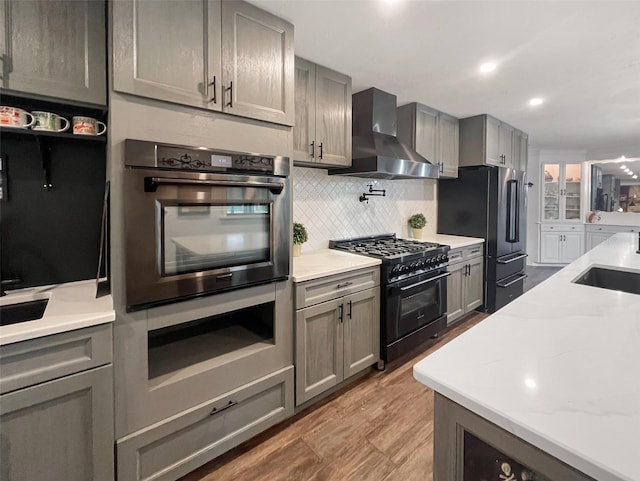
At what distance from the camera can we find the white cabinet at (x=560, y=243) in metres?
6.55

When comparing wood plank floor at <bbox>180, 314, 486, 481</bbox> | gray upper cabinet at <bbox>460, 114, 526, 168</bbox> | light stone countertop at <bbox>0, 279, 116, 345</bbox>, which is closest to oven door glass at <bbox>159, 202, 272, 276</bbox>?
light stone countertop at <bbox>0, 279, 116, 345</bbox>

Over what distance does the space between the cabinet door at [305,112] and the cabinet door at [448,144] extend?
1.90m

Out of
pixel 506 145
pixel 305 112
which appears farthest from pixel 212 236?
pixel 506 145

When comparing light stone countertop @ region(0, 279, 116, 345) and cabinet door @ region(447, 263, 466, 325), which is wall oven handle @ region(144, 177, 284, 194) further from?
cabinet door @ region(447, 263, 466, 325)

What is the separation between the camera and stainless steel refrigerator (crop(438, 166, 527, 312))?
3.76 meters

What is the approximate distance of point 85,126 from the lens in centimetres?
150

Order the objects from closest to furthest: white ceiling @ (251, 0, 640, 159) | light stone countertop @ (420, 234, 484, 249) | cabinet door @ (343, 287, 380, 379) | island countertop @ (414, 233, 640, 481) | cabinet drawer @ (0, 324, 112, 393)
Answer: island countertop @ (414, 233, 640, 481)
cabinet drawer @ (0, 324, 112, 393)
white ceiling @ (251, 0, 640, 159)
cabinet door @ (343, 287, 380, 379)
light stone countertop @ (420, 234, 484, 249)

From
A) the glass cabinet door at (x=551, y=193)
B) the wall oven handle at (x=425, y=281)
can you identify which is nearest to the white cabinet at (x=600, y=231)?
the glass cabinet door at (x=551, y=193)

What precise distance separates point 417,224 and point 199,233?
2.80 meters

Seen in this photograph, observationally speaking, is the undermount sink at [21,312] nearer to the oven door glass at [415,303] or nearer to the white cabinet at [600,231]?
the oven door glass at [415,303]

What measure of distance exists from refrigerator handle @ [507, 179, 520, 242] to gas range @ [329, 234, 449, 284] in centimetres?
141

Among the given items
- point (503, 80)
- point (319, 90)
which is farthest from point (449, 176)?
point (319, 90)

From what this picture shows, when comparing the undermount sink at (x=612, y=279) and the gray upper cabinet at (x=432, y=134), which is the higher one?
the gray upper cabinet at (x=432, y=134)

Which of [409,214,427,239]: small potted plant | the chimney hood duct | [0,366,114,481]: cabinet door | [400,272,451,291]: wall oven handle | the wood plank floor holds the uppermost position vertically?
the chimney hood duct
